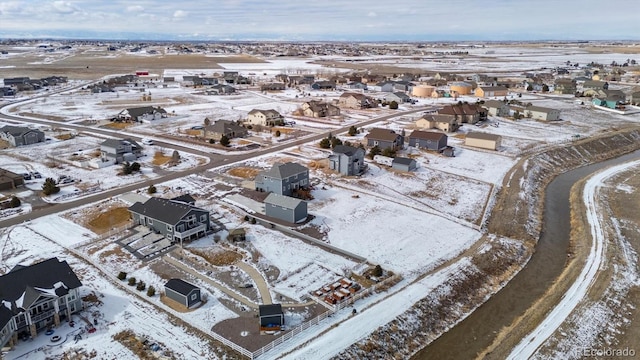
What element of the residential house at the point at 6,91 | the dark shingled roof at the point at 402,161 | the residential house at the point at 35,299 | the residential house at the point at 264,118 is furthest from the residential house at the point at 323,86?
the residential house at the point at 35,299

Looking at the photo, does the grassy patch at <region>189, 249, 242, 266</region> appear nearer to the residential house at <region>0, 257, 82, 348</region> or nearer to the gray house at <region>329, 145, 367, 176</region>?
the residential house at <region>0, 257, 82, 348</region>

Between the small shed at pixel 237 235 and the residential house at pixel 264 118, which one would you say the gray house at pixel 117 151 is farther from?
the small shed at pixel 237 235

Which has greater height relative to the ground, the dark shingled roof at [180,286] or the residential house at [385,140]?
the residential house at [385,140]

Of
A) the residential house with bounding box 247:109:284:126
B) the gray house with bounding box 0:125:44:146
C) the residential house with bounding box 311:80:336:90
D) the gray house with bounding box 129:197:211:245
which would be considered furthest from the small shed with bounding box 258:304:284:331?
the residential house with bounding box 311:80:336:90

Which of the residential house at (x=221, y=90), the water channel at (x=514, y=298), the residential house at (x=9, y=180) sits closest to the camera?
the water channel at (x=514, y=298)

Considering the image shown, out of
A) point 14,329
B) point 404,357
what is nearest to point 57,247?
point 14,329

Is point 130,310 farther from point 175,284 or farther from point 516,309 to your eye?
point 516,309

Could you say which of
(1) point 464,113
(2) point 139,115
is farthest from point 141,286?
(1) point 464,113
